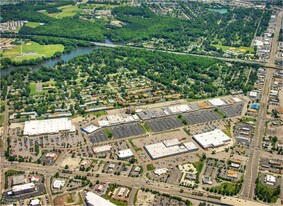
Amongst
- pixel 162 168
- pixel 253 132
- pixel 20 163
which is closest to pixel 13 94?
pixel 20 163

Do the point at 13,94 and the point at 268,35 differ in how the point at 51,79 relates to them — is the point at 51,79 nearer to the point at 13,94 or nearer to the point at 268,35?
the point at 13,94

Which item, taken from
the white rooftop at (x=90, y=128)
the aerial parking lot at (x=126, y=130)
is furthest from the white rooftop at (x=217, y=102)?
the white rooftop at (x=90, y=128)

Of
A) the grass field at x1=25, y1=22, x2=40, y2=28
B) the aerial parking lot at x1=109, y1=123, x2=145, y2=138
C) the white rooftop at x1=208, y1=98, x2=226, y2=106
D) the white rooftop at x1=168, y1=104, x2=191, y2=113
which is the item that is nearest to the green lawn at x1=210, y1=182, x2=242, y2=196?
the aerial parking lot at x1=109, y1=123, x2=145, y2=138

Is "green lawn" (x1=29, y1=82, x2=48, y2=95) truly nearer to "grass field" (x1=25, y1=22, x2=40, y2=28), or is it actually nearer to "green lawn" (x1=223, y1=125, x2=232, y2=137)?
"green lawn" (x1=223, y1=125, x2=232, y2=137)

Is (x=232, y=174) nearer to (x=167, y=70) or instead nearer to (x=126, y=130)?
(x=126, y=130)

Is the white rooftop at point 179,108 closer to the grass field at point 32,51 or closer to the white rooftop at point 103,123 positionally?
the white rooftop at point 103,123
